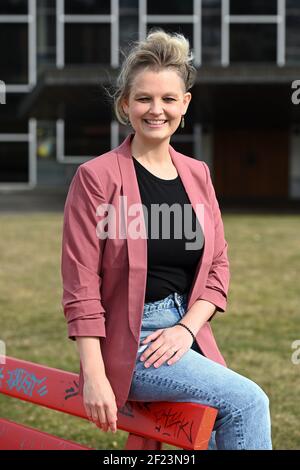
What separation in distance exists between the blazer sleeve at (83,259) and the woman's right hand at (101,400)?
0.15 meters

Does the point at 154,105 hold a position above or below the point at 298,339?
above

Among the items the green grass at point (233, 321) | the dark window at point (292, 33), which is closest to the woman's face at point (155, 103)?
the green grass at point (233, 321)

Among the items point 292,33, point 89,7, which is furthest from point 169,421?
point 89,7

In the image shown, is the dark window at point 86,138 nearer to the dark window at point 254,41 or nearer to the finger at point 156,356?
the dark window at point 254,41

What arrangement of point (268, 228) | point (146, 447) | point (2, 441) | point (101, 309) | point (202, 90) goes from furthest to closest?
1. point (202, 90)
2. point (268, 228)
3. point (2, 441)
4. point (146, 447)
5. point (101, 309)

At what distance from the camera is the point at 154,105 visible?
114 inches

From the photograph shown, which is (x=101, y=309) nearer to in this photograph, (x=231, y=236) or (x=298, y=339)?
(x=298, y=339)

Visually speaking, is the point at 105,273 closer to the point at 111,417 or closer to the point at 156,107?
the point at 111,417

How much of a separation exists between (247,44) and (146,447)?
30.3m

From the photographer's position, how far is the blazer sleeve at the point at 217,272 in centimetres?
299

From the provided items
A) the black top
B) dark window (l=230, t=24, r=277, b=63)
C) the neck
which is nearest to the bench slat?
the black top

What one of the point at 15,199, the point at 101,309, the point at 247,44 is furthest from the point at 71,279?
the point at 247,44

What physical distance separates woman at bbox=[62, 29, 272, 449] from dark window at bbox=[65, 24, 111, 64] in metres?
30.5

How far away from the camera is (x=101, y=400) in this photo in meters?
2.69
